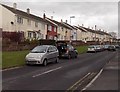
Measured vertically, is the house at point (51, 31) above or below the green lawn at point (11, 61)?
above

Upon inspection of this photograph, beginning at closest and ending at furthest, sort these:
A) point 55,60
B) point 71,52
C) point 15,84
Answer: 1. point 15,84
2. point 55,60
3. point 71,52

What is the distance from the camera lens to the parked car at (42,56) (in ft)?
75.4

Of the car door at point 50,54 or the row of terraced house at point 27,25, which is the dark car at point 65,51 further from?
the row of terraced house at point 27,25

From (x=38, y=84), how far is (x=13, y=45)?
89.5 feet

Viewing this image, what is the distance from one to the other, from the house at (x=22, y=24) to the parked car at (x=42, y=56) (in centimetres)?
2993

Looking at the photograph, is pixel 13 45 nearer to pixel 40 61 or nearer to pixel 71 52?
pixel 71 52

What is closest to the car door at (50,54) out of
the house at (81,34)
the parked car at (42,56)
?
the parked car at (42,56)

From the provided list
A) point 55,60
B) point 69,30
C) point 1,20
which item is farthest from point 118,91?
point 69,30

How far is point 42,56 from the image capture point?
23156 mm

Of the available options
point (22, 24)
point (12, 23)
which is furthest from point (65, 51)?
point (22, 24)

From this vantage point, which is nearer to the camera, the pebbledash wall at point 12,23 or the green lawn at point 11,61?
the green lawn at point 11,61

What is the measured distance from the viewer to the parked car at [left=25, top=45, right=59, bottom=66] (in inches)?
905

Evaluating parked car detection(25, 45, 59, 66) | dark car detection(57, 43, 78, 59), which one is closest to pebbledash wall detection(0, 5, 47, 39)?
dark car detection(57, 43, 78, 59)

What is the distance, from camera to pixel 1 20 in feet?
179
